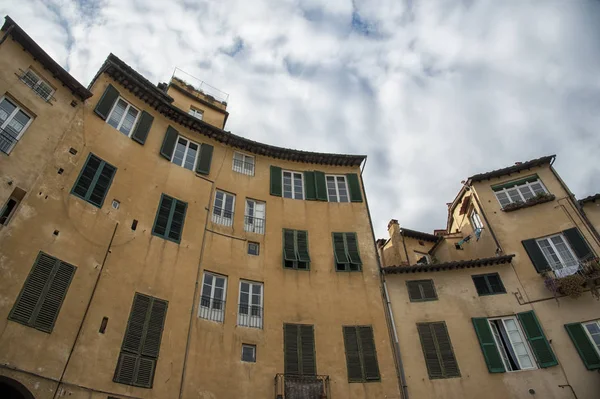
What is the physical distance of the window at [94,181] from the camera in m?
17.6

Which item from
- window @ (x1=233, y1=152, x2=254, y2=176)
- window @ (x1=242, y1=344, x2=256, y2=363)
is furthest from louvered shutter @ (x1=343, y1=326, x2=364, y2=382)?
window @ (x1=233, y1=152, x2=254, y2=176)

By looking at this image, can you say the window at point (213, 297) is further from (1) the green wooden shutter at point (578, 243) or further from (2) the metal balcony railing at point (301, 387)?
(1) the green wooden shutter at point (578, 243)

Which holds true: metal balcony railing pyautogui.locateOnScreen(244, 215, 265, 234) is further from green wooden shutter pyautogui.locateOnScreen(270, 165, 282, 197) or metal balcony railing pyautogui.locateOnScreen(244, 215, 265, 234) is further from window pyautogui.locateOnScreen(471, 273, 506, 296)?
window pyautogui.locateOnScreen(471, 273, 506, 296)

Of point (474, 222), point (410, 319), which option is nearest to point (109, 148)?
point (410, 319)

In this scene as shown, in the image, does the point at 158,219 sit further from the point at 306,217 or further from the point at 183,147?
the point at 306,217

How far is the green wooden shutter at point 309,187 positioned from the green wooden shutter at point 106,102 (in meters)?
11.1

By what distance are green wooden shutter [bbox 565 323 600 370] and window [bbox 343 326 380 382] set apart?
8.76 metres

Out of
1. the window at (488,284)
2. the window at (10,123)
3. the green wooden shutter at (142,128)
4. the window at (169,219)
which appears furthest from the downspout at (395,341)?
the window at (10,123)

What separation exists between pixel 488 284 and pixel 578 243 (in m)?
5.02

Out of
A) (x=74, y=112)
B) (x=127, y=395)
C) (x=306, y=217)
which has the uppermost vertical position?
(x=74, y=112)

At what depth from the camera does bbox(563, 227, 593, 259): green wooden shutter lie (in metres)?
21.2

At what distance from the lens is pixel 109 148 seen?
1955 centimetres

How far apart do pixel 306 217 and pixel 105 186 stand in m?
10.4

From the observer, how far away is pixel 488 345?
63.5ft
